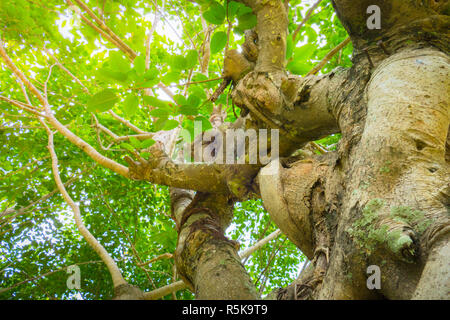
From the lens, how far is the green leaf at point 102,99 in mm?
1499

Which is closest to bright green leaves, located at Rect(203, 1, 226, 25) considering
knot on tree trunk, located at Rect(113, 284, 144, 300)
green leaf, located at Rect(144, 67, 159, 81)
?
green leaf, located at Rect(144, 67, 159, 81)

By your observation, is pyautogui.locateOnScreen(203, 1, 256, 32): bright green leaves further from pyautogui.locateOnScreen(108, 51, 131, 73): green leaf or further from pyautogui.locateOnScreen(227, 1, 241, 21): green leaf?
pyautogui.locateOnScreen(108, 51, 131, 73): green leaf

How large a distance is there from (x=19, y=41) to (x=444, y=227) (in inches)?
174

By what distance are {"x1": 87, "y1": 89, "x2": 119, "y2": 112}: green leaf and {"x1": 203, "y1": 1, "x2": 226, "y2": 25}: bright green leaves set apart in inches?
26.1

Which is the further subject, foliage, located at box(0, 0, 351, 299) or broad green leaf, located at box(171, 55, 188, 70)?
foliage, located at box(0, 0, 351, 299)

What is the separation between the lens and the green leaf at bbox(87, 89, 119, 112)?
1499 mm

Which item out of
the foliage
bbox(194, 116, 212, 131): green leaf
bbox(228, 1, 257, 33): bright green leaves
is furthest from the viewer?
the foliage

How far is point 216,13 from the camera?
5.36ft

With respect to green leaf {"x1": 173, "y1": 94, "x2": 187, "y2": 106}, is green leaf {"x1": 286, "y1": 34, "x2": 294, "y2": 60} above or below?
above

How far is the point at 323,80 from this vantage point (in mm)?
1491

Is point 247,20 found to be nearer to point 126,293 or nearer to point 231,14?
point 231,14

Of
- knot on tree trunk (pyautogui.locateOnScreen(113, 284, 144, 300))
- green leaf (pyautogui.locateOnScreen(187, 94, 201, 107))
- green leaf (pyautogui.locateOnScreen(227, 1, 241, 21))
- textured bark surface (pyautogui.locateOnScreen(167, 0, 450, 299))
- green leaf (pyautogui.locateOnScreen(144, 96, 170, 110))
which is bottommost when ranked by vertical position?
knot on tree trunk (pyautogui.locateOnScreen(113, 284, 144, 300))

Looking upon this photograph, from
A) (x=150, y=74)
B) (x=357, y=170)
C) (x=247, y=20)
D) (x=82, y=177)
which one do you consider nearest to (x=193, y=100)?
(x=150, y=74)
